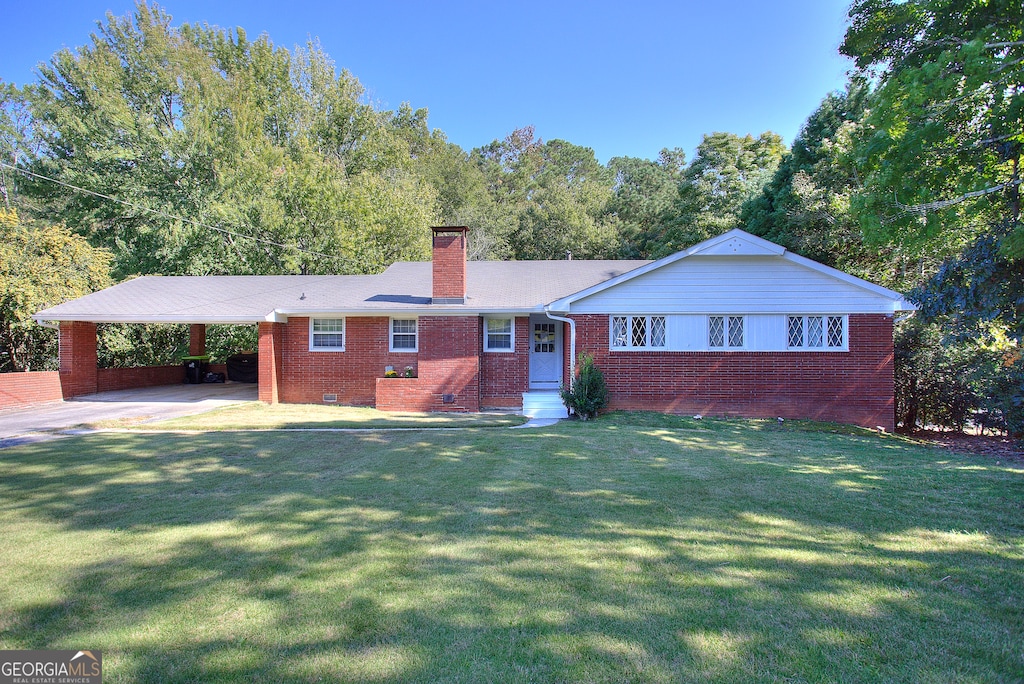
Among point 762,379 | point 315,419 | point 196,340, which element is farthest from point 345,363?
point 762,379

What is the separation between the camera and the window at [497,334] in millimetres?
14953

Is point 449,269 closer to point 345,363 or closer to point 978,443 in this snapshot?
point 345,363

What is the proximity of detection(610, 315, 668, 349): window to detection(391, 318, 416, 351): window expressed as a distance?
567 cm

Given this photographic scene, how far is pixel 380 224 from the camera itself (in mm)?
27266

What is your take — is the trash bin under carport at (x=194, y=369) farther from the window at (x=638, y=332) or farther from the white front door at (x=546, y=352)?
the window at (x=638, y=332)

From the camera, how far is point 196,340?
21703 millimetres

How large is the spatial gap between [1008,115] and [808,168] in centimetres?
1302

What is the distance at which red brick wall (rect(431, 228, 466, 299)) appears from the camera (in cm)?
1459

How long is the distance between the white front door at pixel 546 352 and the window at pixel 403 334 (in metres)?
3.43

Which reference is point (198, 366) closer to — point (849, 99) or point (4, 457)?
point (4, 457)

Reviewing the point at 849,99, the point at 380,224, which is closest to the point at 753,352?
the point at 849,99

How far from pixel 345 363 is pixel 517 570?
12.5 meters

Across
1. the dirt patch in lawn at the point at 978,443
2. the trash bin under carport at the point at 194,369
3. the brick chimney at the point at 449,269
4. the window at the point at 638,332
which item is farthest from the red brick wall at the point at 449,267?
the trash bin under carport at the point at 194,369

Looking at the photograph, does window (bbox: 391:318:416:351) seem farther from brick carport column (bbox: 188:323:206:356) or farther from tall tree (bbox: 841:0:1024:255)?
tall tree (bbox: 841:0:1024:255)
